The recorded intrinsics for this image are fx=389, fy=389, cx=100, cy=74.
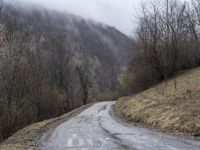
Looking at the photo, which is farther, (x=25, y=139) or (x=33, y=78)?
(x=33, y=78)

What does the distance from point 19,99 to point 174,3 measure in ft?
102

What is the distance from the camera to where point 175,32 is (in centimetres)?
6128

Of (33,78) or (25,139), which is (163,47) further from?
(25,139)

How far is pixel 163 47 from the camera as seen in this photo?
6241cm

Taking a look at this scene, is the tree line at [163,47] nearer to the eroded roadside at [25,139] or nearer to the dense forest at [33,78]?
the dense forest at [33,78]

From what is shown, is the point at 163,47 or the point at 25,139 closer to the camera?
the point at 25,139

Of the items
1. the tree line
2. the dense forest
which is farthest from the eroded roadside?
the tree line

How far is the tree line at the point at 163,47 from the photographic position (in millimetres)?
61250

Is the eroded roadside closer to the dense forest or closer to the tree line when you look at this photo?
the dense forest

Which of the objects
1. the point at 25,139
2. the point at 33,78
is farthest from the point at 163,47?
the point at 25,139

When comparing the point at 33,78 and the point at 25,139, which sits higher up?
the point at 33,78

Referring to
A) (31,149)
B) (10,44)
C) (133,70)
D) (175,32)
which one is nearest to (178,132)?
(31,149)

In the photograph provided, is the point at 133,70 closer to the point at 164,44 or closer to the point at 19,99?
the point at 164,44

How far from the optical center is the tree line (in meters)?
61.2
